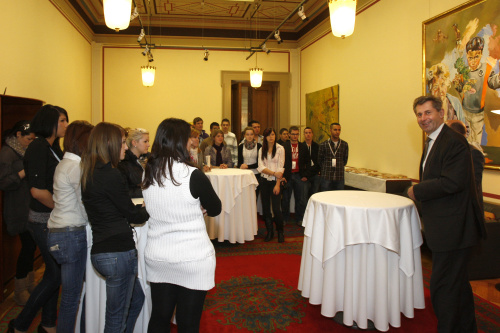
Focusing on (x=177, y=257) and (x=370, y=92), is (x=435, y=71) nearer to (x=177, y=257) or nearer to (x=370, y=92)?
(x=370, y=92)

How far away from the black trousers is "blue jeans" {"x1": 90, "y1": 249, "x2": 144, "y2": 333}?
1.92 m

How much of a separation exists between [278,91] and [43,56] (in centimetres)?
563

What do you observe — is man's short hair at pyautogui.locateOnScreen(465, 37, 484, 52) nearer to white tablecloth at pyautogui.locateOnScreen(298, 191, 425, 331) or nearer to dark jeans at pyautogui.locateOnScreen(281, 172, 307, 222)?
white tablecloth at pyautogui.locateOnScreen(298, 191, 425, 331)

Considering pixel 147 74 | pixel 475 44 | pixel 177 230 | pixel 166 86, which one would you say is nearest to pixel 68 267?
pixel 177 230

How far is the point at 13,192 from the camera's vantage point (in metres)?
3.33

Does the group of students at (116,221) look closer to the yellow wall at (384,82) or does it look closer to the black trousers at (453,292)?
the black trousers at (453,292)

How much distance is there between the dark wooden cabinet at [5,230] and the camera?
11.1ft

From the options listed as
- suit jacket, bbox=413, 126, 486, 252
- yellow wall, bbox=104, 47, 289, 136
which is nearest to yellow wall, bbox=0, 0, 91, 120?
yellow wall, bbox=104, 47, 289, 136

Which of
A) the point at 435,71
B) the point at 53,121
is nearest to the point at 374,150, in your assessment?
the point at 435,71

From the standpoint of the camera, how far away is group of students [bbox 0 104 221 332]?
5.76 feet

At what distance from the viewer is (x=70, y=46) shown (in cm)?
722

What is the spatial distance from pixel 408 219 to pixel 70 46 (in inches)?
277

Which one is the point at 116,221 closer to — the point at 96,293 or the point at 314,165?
the point at 96,293

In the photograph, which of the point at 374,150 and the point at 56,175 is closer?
the point at 56,175
